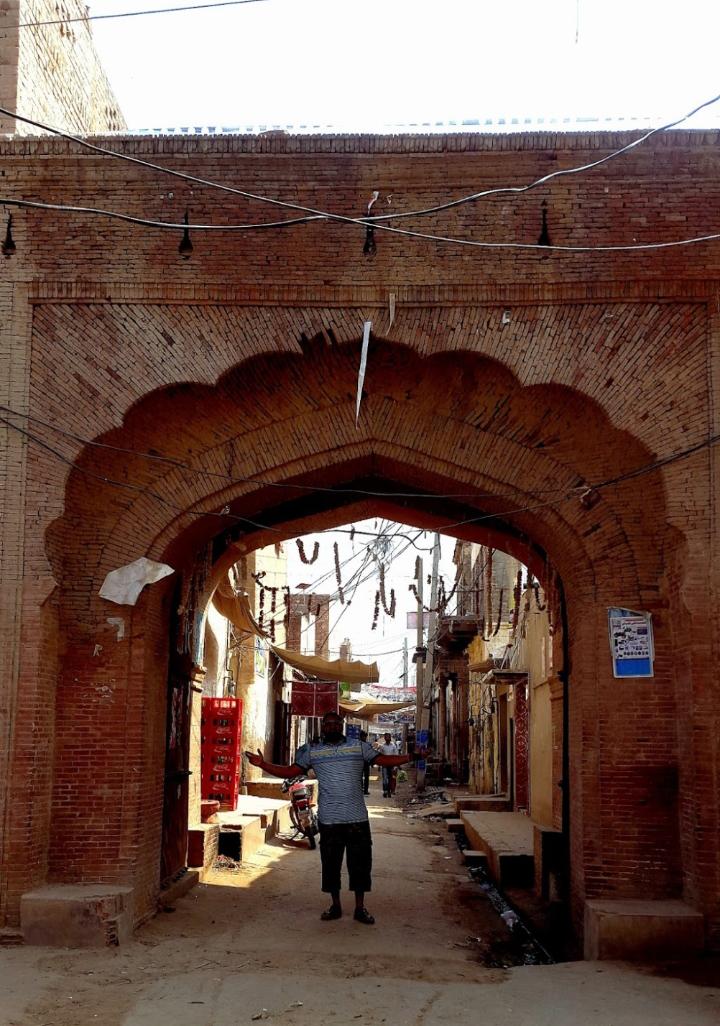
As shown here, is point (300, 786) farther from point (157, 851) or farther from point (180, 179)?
point (180, 179)

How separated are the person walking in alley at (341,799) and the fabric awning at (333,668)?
10953 millimetres

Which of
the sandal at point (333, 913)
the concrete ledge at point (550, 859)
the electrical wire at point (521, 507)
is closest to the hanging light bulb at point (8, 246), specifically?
the electrical wire at point (521, 507)

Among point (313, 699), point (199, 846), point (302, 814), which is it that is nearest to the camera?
point (199, 846)

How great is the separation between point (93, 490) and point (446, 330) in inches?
123

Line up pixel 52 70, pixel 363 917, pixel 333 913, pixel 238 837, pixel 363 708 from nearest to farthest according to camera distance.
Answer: pixel 363 917 → pixel 333 913 → pixel 52 70 → pixel 238 837 → pixel 363 708

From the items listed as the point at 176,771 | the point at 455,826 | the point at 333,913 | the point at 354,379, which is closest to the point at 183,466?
the point at 354,379

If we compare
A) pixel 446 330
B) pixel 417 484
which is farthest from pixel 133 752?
pixel 446 330

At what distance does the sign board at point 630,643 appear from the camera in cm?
865

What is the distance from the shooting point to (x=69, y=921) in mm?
7832

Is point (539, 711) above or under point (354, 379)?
under

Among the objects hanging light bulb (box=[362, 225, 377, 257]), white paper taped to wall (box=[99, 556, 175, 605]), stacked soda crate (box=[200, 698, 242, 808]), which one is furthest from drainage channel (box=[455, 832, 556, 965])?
hanging light bulb (box=[362, 225, 377, 257])

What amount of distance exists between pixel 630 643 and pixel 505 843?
18.3ft

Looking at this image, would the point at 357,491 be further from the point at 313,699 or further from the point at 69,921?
the point at 313,699

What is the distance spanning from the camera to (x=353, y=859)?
8.71m
